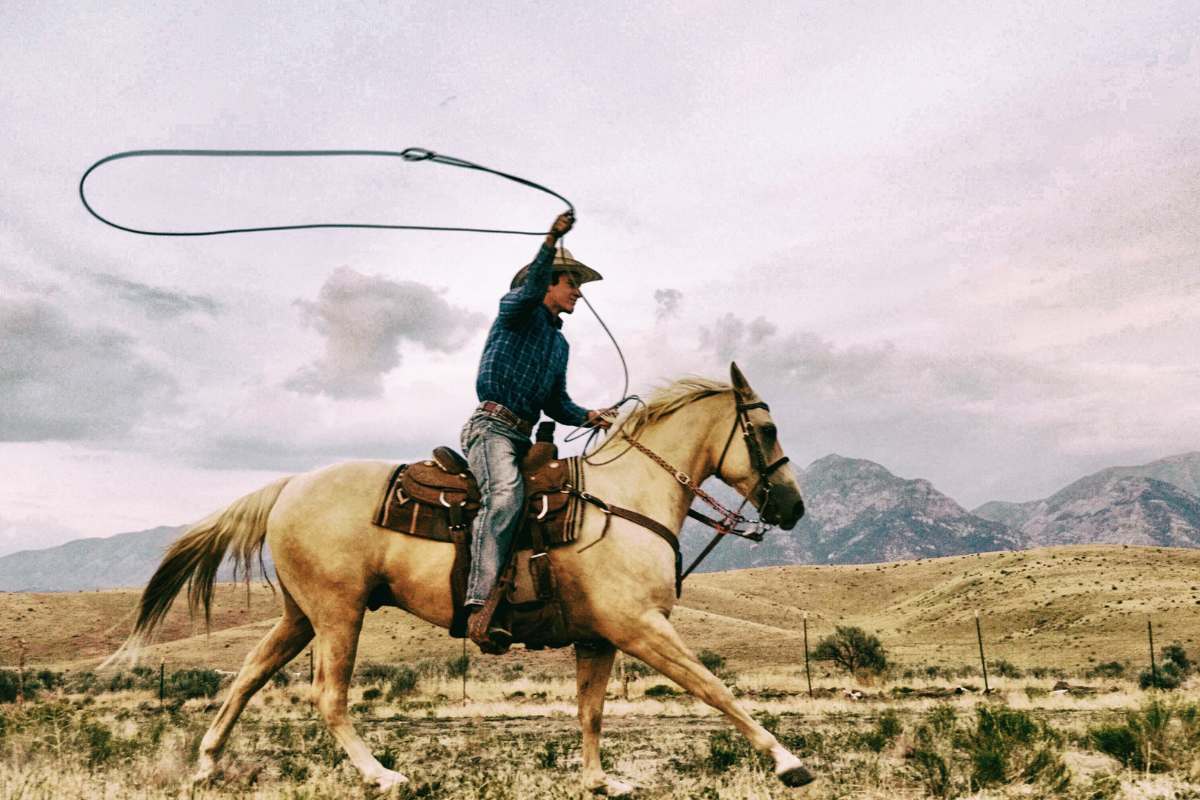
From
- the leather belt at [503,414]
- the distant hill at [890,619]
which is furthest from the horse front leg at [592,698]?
the distant hill at [890,619]

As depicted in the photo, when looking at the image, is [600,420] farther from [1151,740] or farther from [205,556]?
[1151,740]

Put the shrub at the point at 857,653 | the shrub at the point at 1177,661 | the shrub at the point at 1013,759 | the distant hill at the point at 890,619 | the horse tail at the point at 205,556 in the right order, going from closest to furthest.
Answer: the shrub at the point at 1013,759 < the horse tail at the point at 205,556 < the shrub at the point at 1177,661 < the shrub at the point at 857,653 < the distant hill at the point at 890,619

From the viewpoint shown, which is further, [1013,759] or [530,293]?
[1013,759]

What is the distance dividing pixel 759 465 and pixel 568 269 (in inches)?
84.2

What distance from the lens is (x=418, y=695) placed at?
24.8 m

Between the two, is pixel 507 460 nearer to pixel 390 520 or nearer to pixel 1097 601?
pixel 390 520

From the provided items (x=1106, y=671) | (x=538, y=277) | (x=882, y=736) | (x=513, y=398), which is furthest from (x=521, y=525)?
(x=1106, y=671)

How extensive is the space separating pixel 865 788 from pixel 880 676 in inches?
1020

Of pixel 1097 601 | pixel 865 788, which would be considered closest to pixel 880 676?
pixel 865 788

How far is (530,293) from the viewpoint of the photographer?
575cm

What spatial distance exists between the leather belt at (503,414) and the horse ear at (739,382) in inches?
65.8

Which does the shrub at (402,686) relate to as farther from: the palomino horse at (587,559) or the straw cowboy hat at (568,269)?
the straw cowboy hat at (568,269)

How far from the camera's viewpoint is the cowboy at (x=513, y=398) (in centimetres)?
548

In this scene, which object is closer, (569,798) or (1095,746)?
(569,798)
